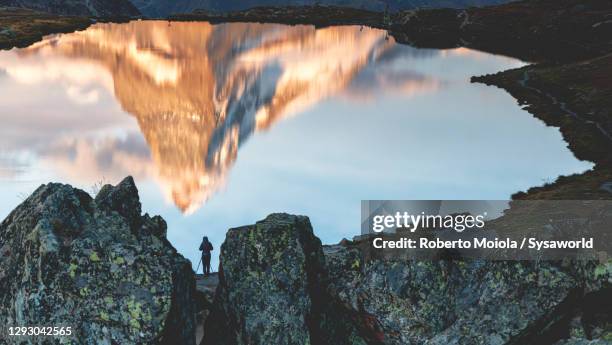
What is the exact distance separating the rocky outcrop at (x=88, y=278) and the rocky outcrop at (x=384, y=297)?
3.05 meters

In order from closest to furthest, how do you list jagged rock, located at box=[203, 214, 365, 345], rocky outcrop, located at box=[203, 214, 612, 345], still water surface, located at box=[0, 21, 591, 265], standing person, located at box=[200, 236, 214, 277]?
rocky outcrop, located at box=[203, 214, 612, 345] → jagged rock, located at box=[203, 214, 365, 345] → standing person, located at box=[200, 236, 214, 277] → still water surface, located at box=[0, 21, 591, 265]

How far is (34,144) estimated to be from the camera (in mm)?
85188

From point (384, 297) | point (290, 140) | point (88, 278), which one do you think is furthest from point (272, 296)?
point (290, 140)

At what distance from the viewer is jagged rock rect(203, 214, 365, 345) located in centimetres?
2967

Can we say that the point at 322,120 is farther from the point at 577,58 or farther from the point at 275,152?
the point at 577,58

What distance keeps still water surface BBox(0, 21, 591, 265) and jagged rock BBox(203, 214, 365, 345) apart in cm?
1712

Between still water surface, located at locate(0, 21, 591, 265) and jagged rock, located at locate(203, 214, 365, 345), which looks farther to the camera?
still water surface, located at locate(0, 21, 591, 265)

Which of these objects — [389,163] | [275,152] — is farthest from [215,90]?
[389,163]

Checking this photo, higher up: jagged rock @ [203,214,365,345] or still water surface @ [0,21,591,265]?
still water surface @ [0,21,591,265]

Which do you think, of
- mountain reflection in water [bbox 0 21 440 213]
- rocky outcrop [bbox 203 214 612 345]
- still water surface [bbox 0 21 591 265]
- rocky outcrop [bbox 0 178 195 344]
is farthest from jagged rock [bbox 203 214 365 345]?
mountain reflection in water [bbox 0 21 440 213]

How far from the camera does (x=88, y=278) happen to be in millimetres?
27250

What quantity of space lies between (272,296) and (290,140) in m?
68.1

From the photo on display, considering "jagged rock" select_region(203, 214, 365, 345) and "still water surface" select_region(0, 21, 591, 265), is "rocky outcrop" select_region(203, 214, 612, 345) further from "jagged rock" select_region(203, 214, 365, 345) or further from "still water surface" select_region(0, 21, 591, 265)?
"still water surface" select_region(0, 21, 591, 265)

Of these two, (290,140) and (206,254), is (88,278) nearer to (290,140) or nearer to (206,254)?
(206,254)
